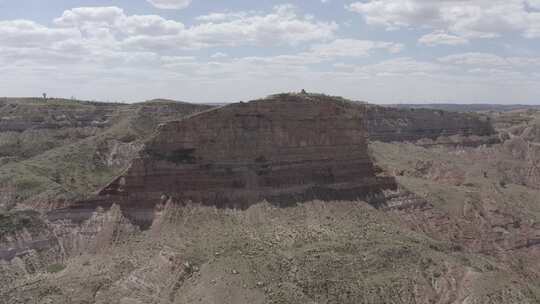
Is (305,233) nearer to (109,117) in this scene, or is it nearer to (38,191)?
(38,191)

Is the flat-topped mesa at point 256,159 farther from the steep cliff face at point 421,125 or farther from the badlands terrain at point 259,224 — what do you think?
the steep cliff face at point 421,125

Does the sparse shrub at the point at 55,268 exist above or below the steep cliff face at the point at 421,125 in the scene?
below

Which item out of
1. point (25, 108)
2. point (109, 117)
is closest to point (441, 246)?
point (109, 117)

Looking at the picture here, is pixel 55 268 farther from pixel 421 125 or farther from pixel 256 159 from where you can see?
pixel 421 125

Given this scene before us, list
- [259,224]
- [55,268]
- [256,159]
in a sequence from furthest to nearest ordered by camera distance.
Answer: [256,159], [259,224], [55,268]

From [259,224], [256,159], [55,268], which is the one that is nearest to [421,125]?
[256,159]

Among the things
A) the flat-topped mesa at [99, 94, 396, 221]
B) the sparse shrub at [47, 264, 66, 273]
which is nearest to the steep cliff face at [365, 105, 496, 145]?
the flat-topped mesa at [99, 94, 396, 221]

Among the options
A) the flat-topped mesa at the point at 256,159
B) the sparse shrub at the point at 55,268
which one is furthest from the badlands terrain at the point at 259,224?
the sparse shrub at the point at 55,268
